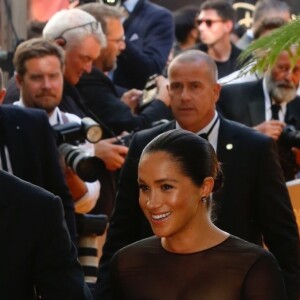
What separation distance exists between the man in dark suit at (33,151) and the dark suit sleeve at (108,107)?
1.90 metres

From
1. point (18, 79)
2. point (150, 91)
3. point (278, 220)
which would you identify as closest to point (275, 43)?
point (278, 220)

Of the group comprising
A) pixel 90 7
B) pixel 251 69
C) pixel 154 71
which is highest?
pixel 251 69

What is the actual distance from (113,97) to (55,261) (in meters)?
4.35

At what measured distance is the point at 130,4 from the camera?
998cm

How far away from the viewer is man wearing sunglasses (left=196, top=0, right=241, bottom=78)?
10.6 m

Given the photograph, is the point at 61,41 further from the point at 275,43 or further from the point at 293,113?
the point at 275,43

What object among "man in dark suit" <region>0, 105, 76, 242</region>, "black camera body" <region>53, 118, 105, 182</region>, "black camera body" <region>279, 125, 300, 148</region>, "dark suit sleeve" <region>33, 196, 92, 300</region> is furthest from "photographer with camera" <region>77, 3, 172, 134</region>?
"dark suit sleeve" <region>33, 196, 92, 300</region>

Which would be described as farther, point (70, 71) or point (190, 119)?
point (70, 71)

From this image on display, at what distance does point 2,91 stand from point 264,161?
1.34 metres

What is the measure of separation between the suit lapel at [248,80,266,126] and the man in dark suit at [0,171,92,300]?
436 cm

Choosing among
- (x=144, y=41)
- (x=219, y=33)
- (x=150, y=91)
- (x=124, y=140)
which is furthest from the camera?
(x=219, y=33)

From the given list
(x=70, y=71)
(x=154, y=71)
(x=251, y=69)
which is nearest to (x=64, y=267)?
(x=251, y=69)

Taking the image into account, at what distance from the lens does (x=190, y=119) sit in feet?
20.6

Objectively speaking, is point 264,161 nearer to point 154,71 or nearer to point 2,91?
point 2,91
